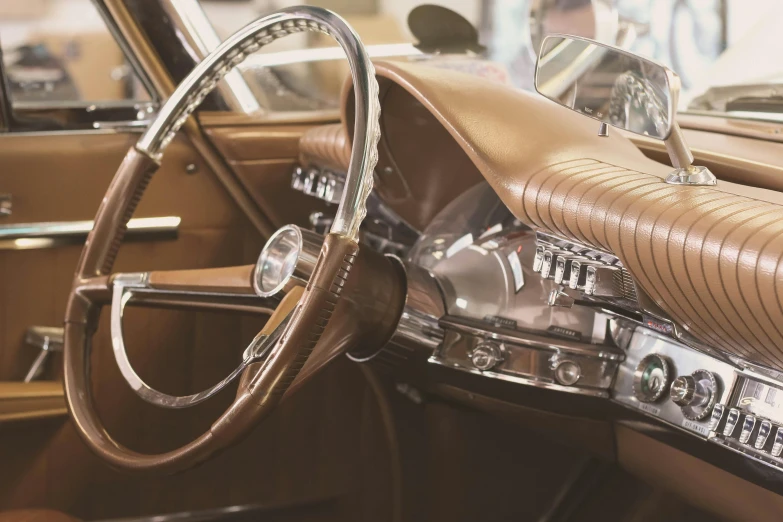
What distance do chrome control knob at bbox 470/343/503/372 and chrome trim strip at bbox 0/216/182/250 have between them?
746mm

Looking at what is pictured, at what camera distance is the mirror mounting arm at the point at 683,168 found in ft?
2.89

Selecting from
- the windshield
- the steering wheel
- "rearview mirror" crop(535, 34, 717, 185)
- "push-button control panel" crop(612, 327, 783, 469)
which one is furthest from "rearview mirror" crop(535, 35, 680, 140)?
the windshield

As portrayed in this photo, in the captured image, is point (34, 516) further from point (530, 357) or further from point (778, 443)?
point (778, 443)

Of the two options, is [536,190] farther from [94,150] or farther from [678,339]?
[94,150]

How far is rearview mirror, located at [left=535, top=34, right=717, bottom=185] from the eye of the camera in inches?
32.4

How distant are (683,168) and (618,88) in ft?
0.36

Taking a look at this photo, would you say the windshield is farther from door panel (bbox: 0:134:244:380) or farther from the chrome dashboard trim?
the chrome dashboard trim

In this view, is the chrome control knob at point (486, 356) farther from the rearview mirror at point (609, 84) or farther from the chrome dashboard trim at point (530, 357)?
the rearview mirror at point (609, 84)

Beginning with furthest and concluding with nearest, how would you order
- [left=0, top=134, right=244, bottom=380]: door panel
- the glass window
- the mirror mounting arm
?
the glass window, [left=0, top=134, right=244, bottom=380]: door panel, the mirror mounting arm

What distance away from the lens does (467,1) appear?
2.41 m

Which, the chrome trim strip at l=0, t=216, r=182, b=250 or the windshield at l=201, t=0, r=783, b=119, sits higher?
the windshield at l=201, t=0, r=783, b=119

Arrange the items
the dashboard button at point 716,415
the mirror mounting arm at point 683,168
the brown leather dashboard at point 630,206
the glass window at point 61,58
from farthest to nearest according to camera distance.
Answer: the glass window at point 61,58, the dashboard button at point 716,415, the mirror mounting arm at point 683,168, the brown leather dashboard at point 630,206

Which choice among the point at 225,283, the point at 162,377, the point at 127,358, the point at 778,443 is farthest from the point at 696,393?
the point at 162,377

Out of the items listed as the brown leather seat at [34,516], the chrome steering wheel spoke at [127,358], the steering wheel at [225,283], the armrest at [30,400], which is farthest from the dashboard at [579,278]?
the armrest at [30,400]
